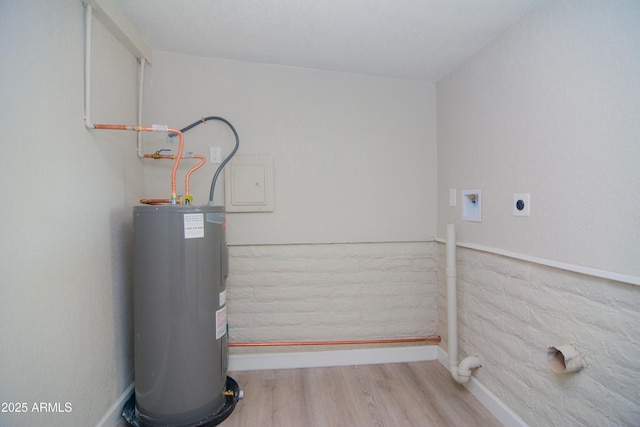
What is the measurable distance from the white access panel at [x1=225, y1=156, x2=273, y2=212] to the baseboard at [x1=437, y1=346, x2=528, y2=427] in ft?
5.83

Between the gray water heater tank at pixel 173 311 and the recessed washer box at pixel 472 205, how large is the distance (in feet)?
5.13

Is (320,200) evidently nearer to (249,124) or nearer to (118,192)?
(249,124)

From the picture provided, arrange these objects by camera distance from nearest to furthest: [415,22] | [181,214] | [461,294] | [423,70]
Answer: [181,214], [415,22], [461,294], [423,70]

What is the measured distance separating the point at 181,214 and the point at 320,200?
0.97m

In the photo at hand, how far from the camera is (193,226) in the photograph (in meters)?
1.38

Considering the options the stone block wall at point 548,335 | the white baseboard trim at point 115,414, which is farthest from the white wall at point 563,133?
the white baseboard trim at point 115,414

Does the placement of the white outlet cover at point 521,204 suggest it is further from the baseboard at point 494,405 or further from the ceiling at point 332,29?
the baseboard at point 494,405

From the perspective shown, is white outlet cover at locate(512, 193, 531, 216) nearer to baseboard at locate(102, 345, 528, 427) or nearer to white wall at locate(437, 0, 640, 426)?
white wall at locate(437, 0, 640, 426)

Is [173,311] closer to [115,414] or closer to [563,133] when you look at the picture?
[115,414]

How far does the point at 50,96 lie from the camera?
1.08 m

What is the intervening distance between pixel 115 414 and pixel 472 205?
237cm

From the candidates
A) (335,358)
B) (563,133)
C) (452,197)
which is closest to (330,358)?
(335,358)

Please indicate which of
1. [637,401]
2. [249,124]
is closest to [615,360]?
[637,401]

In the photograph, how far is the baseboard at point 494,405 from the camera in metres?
1.41
